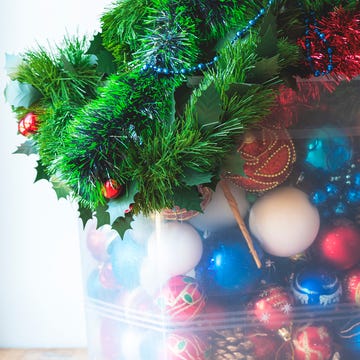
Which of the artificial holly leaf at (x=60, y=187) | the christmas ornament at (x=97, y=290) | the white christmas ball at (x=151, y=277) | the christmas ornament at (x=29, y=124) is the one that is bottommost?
the christmas ornament at (x=97, y=290)

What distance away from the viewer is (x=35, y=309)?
1164 mm

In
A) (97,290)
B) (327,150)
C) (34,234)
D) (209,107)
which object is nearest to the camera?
(209,107)

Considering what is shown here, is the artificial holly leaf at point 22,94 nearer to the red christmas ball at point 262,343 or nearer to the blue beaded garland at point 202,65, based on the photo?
the blue beaded garland at point 202,65

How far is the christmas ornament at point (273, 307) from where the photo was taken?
712mm

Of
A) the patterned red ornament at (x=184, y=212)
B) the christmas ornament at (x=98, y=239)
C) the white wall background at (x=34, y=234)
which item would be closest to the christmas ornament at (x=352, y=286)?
the patterned red ornament at (x=184, y=212)

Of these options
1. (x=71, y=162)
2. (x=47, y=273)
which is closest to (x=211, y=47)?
(x=71, y=162)

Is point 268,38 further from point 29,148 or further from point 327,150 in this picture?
point 29,148

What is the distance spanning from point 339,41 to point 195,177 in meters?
0.24

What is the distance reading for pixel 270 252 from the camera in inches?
28.0

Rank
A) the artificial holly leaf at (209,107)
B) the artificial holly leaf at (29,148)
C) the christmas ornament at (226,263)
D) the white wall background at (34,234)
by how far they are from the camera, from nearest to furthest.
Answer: the artificial holly leaf at (209,107), the christmas ornament at (226,263), the artificial holly leaf at (29,148), the white wall background at (34,234)

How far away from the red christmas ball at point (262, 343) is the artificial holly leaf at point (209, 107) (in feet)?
0.97

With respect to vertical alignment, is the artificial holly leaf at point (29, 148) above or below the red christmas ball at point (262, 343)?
above

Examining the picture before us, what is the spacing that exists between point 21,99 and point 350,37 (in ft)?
1.48

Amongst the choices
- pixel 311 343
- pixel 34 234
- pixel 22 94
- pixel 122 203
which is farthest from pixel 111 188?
pixel 34 234
